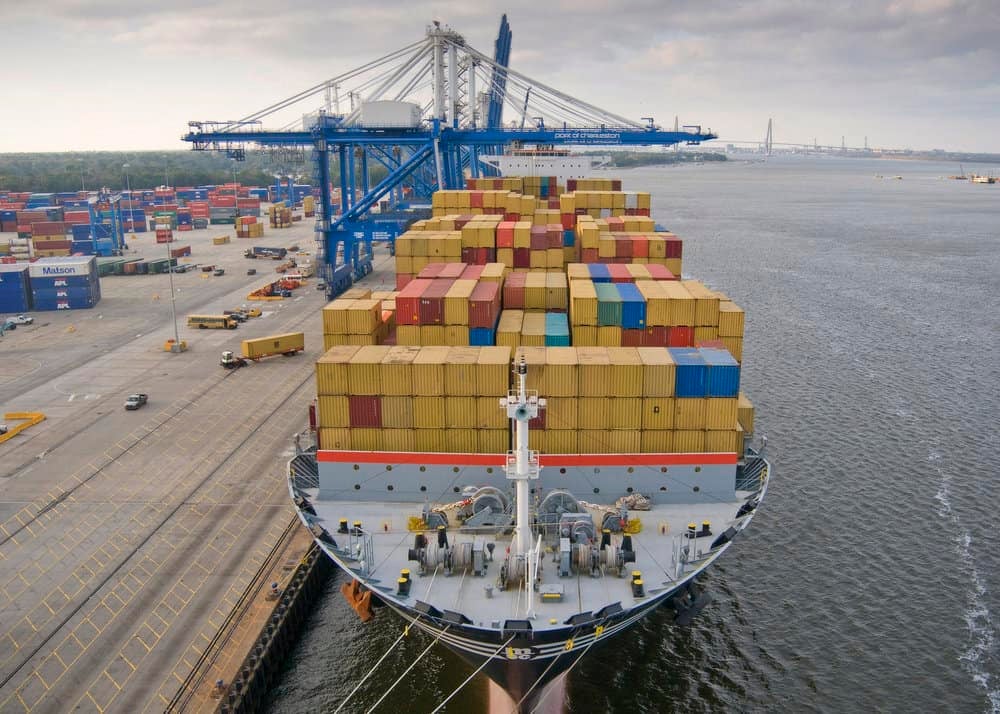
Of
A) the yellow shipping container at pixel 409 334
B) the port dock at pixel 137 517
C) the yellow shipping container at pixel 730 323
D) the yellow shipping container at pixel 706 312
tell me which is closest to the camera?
the port dock at pixel 137 517

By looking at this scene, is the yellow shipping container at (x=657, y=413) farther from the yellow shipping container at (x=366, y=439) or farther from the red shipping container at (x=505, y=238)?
the red shipping container at (x=505, y=238)

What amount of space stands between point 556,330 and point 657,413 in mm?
6080

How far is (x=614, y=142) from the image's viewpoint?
7988 cm

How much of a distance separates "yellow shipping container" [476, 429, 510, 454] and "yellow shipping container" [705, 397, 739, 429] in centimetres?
625

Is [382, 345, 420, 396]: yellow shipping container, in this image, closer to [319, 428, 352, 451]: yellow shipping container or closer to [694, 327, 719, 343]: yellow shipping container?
[319, 428, 352, 451]: yellow shipping container

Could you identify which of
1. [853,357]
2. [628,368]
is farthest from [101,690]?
[853,357]

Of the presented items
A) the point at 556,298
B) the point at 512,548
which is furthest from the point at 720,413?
the point at 556,298

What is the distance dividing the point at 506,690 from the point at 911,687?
1358 cm

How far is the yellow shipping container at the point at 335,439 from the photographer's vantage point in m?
25.4

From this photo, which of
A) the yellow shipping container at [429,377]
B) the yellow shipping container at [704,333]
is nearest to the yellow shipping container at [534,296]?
the yellow shipping container at [704,333]

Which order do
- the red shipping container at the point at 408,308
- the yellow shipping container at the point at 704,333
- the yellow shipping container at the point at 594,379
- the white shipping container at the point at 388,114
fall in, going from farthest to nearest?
the white shipping container at the point at 388,114 < the yellow shipping container at the point at 704,333 < the red shipping container at the point at 408,308 < the yellow shipping container at the point at 594,379

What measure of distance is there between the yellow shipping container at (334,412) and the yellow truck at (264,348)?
3359 cm

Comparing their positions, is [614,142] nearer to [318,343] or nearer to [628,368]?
[318,343]

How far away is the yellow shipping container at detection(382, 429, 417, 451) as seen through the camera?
25266 mm
